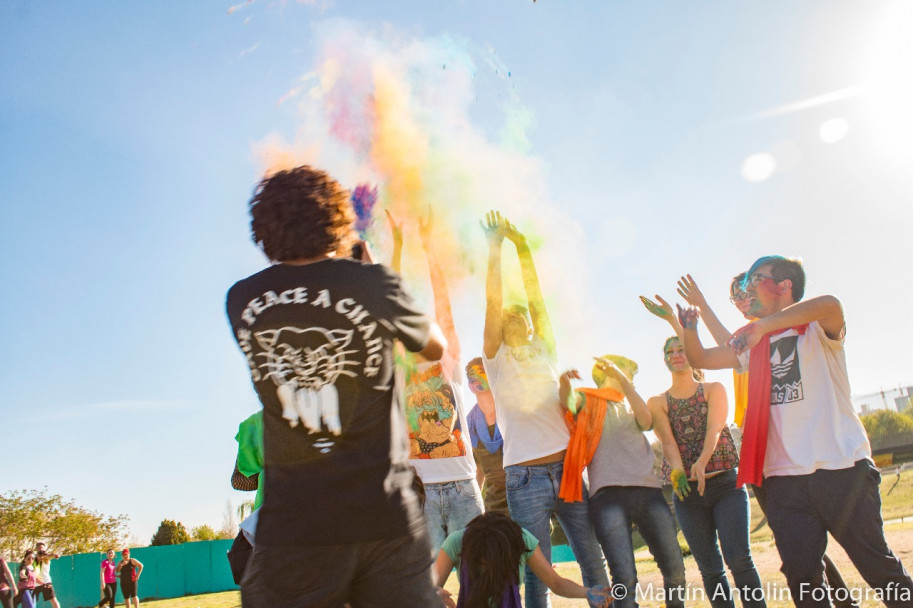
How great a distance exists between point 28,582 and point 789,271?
17.0 metres

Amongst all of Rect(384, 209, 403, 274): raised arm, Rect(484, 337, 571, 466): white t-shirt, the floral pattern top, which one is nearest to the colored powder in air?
Rect(384, 209, 403, 274): raised arm

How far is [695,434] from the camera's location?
4984 mm

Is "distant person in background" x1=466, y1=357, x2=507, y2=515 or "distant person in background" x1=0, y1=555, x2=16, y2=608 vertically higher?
"distant person in background" x1=466, y1=357, x2=507, y2=515

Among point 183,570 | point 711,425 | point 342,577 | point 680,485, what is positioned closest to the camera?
point 342,577

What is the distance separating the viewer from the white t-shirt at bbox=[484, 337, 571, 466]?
4.43 meters

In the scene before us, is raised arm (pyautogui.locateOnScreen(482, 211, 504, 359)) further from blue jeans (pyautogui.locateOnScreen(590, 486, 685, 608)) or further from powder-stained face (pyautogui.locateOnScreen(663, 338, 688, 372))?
powder-stained face (pyautogui.locateOnScreen(663, 338, 688, 372))

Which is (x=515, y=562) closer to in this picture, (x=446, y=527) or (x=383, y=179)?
(x=446, y=527)

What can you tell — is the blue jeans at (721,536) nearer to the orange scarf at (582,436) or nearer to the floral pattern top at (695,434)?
the floral pattern top at (695,434)

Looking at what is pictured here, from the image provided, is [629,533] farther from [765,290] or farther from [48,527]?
[48,527]

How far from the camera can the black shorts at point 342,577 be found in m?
1.83

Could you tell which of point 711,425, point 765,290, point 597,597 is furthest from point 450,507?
point 765,290

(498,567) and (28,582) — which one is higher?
(498,567)

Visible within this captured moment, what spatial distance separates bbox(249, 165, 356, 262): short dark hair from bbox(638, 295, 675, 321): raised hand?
3.04 meters

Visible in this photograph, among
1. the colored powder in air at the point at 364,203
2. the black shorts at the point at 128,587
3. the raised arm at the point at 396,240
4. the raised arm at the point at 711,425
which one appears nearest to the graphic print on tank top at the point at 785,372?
the raised arm at the point at 711,425
